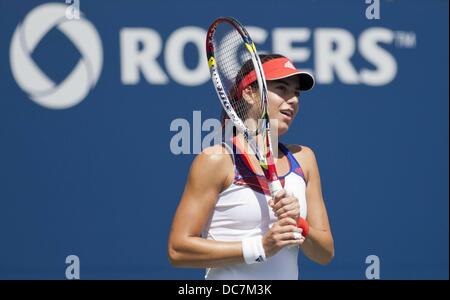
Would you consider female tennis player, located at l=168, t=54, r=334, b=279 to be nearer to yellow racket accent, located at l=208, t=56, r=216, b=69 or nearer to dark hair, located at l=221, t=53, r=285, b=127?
dark hair, located at l=221, t=53, r=285, b=127

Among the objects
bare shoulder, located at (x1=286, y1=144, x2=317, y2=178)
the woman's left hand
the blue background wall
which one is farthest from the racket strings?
the blue background wall

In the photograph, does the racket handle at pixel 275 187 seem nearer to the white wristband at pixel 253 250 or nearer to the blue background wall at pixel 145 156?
the white wristband at pixel 253 250

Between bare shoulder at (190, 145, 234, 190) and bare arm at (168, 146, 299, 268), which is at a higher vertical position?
bare shoulder at (190, 145, 234, 190)

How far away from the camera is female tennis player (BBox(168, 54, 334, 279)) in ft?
7.73

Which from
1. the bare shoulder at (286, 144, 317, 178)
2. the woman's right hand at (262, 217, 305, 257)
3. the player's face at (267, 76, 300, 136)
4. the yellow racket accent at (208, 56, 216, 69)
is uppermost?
the yellow racket accent at (208, 56, 216, 69)

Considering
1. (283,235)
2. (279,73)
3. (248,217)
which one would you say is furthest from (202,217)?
(279,73)

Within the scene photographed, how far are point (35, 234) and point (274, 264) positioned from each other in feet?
6.83

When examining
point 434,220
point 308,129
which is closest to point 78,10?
point 308,129

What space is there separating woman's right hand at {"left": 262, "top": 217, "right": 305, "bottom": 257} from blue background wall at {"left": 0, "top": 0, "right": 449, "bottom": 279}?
199 cm

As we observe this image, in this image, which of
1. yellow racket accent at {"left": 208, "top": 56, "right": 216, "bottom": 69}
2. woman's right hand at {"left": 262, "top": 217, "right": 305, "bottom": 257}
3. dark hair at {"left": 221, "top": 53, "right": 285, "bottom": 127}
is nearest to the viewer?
woman's right hand at {"left": 262, "top": 217, "right": 305, "bottom": 257}

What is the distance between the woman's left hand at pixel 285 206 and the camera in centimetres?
232

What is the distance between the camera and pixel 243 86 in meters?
2.58
